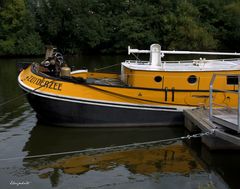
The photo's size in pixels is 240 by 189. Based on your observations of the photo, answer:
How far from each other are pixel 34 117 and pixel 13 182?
644 cm

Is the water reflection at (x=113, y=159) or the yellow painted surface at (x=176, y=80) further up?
the yellow painted surface at (x=176, y=80)

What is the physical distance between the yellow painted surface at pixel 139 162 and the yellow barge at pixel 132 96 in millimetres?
Answer: 2092

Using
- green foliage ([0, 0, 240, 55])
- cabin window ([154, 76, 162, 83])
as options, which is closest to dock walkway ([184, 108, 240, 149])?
cabin window ([154, 76, 162, 83])

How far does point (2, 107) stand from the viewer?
1820 cm

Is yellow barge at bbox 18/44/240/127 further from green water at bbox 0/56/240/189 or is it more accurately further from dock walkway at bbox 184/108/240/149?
dock walkway at bbox 184/108/240/149

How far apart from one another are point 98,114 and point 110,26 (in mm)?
43026

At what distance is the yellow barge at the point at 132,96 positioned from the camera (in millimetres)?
14117

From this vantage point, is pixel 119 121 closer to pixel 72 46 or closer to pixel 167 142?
pixel 167 142

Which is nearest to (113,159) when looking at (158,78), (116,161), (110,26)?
(116,161)

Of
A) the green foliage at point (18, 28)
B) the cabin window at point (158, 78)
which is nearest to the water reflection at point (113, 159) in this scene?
the cabin window at point (158, 78)

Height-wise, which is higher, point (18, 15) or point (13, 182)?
point (18, 15)

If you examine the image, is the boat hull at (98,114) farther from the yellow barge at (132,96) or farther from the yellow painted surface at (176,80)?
the yellow painted surface at (176,80)

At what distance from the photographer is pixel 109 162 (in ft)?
37.7

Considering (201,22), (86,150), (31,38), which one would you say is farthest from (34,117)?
(201,22)
